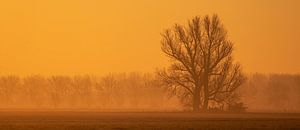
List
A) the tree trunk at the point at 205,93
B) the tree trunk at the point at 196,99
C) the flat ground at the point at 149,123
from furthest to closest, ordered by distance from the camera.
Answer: the tree trunk at the point at 196,99, the tree trunk at the point at 205,93, the flat ground at the point at 149,123

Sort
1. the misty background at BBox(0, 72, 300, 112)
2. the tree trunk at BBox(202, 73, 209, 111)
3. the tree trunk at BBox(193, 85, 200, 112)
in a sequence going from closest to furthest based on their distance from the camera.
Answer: the tree trunk at BBox(202, 73, 209, 111) → the tree trunk at BBox(193, 85, 200, 112) → the misty background at BBox(0, 72, 300, 112)

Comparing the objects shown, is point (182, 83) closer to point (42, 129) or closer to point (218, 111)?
point (218, 111)

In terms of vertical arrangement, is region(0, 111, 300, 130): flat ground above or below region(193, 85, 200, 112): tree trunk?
below

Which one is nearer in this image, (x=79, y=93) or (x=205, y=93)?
Result: (x=205, y=93)

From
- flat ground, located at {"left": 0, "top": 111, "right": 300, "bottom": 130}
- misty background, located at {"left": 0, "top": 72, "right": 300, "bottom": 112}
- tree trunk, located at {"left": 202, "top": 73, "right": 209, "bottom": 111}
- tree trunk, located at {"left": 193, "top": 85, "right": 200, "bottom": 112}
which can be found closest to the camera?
flat ground, located at {"left": 0, "top": 111, "right": 300, "bottom": 130}

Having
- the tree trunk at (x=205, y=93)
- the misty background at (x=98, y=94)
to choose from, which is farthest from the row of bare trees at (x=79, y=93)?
the tree trunk at (x=205, y=93)

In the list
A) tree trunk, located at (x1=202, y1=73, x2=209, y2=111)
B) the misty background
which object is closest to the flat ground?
tree trunk, located at (x1=202, y1=73, x2=209, y2=111)

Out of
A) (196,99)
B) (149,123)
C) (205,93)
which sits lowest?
(149,123)

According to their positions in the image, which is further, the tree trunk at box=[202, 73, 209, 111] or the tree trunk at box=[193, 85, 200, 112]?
the tree trunk at box=[193, 85, 200, 112]

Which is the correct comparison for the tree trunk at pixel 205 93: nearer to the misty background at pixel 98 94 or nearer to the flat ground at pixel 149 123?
the flat ground at pixel 149 123

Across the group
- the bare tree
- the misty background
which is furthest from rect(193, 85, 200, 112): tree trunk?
the misty background

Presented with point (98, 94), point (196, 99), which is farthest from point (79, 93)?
point (196, 99)

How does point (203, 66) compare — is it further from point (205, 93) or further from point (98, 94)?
point (98, 94)

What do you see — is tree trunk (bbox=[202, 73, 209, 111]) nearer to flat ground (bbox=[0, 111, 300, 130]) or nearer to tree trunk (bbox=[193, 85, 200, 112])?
tree trunk (bbox=[193, 85, 200, 112])
